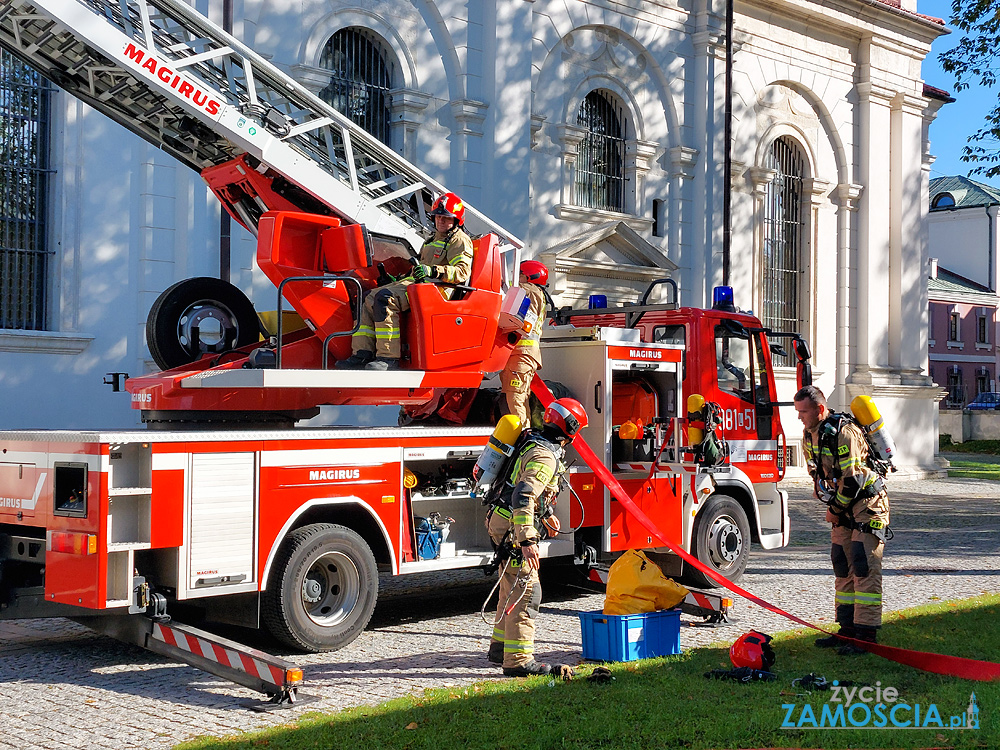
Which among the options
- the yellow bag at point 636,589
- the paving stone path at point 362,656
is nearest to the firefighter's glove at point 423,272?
the yellow bag at point 636,589

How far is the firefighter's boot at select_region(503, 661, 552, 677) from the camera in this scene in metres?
7.20

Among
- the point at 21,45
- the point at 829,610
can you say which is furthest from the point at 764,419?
the point at 21,45

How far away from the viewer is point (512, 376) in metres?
9.48

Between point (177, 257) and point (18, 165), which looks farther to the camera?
point (177, 257)

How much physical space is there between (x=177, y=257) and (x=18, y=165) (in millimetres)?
2252

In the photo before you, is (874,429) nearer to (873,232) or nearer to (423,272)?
(423,272)

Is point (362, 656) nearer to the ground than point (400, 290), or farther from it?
nearer to the ground

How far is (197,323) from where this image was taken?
902 cm

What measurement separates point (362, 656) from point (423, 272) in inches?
115

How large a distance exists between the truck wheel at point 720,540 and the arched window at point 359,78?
947 centimetres

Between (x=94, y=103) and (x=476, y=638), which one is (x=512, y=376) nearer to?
(x=476, y=638)

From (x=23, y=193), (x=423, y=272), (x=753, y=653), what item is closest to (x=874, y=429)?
(x=753, y=653)

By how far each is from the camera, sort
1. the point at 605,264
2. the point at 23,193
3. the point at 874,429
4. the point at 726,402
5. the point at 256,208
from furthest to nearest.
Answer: the point at 605,264
the point at 23,193
the point at 726,402
the point at 256,208
the point at 874,429

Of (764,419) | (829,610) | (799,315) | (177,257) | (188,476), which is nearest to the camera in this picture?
(188,476)
